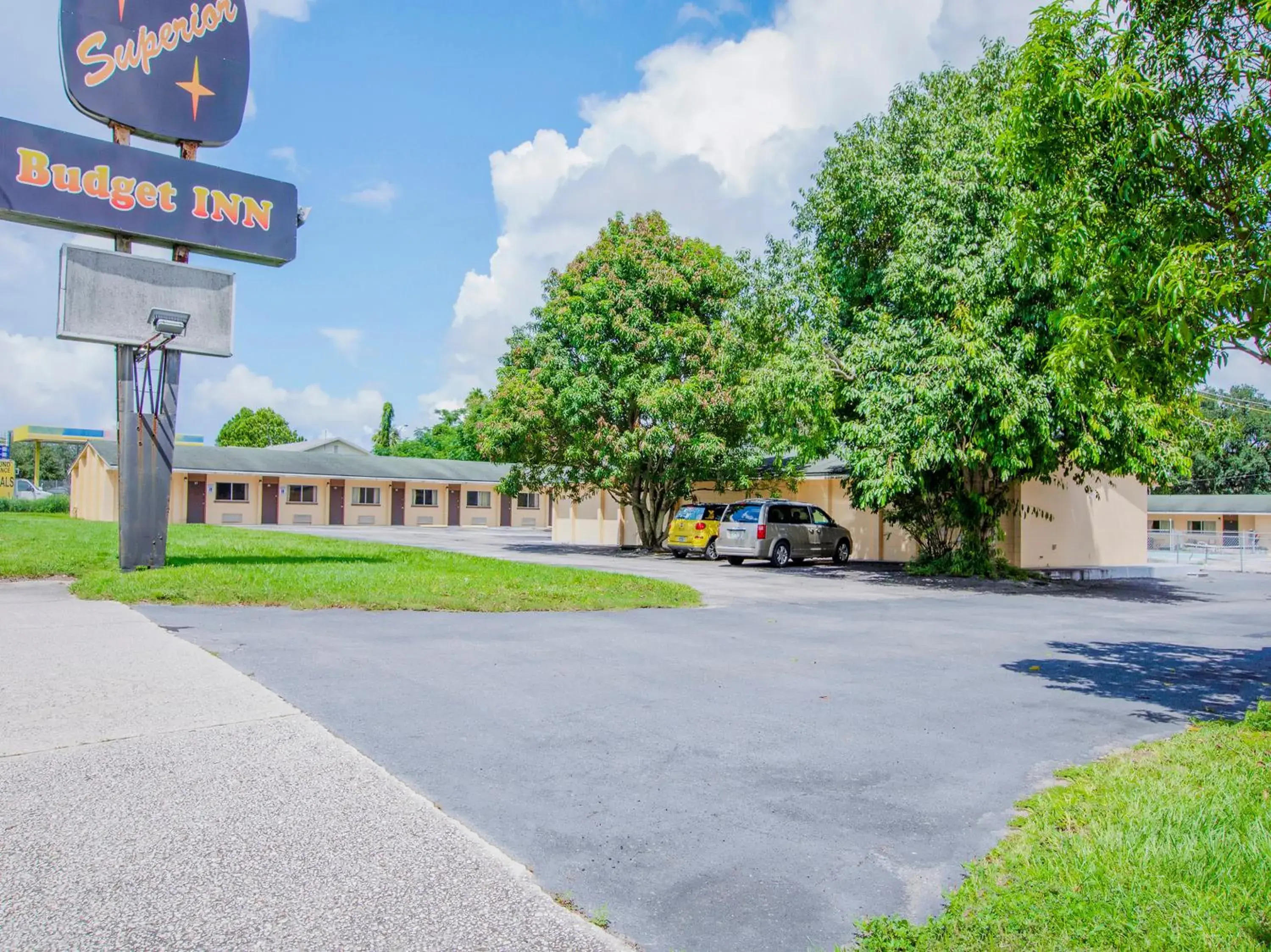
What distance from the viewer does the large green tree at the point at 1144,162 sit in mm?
A: 6109

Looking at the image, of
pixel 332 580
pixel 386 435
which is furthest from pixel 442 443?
pixel 332 580

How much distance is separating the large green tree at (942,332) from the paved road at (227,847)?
1187 centimetres

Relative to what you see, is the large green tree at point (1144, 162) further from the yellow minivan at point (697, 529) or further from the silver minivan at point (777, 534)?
the yellow minivan at point (697, 529)

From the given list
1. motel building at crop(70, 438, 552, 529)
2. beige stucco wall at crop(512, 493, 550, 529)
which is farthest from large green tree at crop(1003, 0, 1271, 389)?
beige stucco wall at crop(512, 493, 550, 529)

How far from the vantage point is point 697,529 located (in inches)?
971

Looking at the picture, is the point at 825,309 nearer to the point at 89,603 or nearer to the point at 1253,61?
the point at 1253,61

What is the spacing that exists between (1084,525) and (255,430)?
74904mm

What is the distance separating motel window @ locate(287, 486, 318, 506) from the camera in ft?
151

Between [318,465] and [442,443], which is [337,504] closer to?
[318,465]

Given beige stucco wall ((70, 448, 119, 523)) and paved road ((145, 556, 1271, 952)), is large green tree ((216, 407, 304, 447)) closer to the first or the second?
beige stucco wall ((70, 448, 119, 523))

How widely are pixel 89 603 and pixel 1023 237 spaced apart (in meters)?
11.4

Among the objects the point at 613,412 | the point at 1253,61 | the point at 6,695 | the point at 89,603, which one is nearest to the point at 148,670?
the point at 6,695

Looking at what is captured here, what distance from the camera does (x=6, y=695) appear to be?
19.5ft

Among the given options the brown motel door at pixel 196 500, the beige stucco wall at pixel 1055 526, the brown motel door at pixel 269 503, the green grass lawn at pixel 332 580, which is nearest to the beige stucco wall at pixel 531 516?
the brown motel door at pixel 269 503
